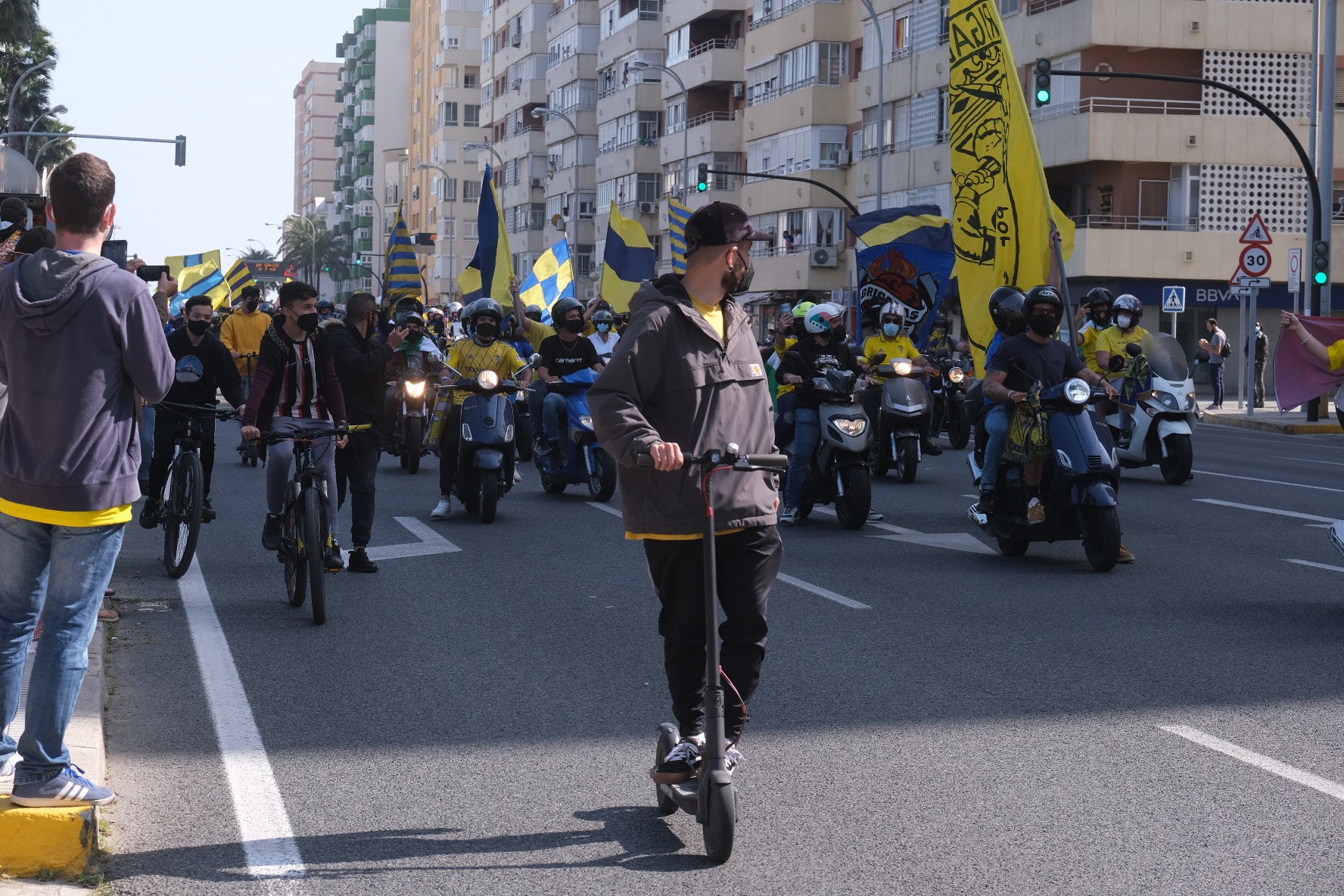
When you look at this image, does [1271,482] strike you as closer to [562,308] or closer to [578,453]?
[578,453]

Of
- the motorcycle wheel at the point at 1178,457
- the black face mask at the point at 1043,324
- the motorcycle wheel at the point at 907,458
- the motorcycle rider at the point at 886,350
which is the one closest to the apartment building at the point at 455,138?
the motorcycle rider at the point at 886,350

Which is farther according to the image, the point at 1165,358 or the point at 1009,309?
the point at 1165,358

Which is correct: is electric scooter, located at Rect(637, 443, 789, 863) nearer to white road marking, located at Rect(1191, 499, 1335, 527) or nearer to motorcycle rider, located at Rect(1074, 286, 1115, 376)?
white road marking, located at Rect(1191, 499, 1335, 527)

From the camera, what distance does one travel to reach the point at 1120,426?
18141 mm

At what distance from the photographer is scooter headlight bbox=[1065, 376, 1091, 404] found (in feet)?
37.8

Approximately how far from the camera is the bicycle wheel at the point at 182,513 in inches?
427

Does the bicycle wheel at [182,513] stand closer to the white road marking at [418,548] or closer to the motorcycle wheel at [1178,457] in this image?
the white road marking at [418,548]

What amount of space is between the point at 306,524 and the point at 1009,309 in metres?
5.88

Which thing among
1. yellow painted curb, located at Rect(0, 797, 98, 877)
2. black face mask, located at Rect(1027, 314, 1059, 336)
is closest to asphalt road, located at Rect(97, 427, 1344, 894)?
yellow painted curb, located at Rect(0, 797, 98, 877)

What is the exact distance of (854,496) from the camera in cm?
1395

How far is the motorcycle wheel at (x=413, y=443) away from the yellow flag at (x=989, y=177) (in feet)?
20.8

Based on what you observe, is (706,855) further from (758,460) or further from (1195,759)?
(1195,759)

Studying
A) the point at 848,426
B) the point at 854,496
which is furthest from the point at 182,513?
the point at 854,496

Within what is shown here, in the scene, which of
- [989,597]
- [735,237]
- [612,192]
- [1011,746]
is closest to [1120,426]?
[989,597]
